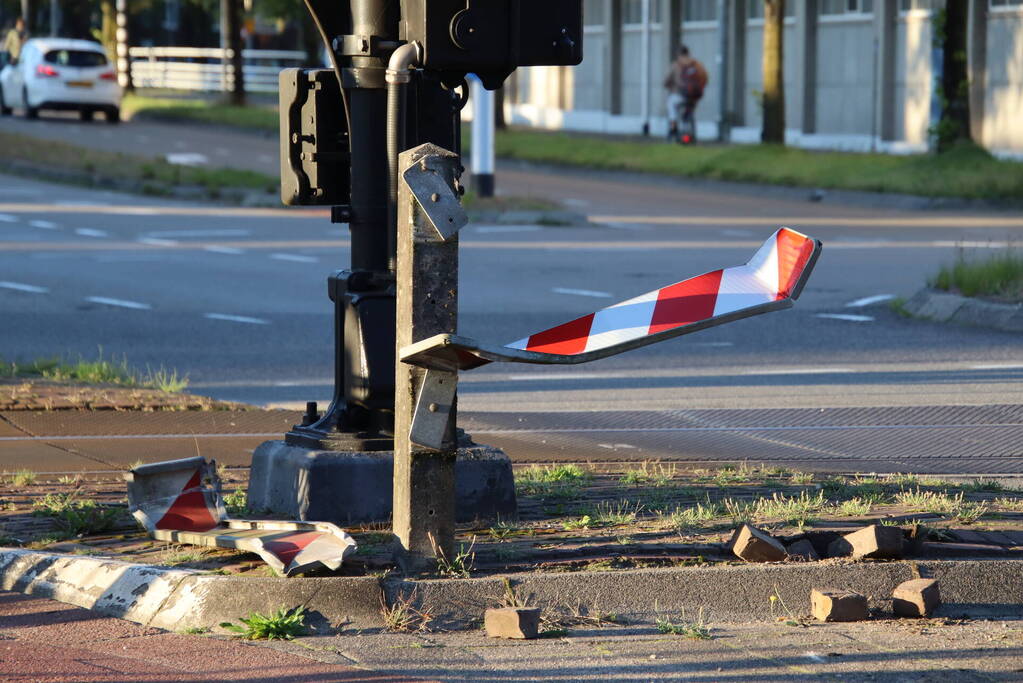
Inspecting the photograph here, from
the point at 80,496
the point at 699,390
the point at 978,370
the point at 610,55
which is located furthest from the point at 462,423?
the point at 610,55

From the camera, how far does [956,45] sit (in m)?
27.8

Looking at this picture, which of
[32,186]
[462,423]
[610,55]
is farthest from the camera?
[610,55]

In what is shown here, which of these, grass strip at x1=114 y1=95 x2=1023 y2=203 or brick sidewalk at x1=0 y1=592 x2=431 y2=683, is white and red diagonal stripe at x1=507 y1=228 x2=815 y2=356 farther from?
grass strip at x1=114 y1=95 x2=1023 y2=203

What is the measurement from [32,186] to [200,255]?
10.1 m

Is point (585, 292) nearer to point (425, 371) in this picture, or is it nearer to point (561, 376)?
point (561, 376)

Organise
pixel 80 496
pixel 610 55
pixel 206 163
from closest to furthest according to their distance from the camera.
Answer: pixel 80 496
pixel 206 163
pixel 610 55

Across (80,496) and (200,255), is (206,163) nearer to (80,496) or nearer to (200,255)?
(200,255)

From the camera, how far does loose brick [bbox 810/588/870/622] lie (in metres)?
5.25

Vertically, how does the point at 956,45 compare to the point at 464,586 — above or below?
above

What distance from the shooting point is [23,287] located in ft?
51.5

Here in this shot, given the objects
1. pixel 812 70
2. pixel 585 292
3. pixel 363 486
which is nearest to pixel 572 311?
pixel 585 292

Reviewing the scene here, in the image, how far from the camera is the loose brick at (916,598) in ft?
17.4

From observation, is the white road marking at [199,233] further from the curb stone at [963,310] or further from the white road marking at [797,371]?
the white road marking at [797,371]

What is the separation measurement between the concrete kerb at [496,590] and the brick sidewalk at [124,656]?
11 cm
